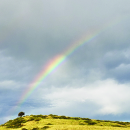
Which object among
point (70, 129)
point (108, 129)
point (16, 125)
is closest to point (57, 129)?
point (70, 129)


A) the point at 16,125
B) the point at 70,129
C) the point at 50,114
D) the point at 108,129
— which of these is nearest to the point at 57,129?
the point at 70,129

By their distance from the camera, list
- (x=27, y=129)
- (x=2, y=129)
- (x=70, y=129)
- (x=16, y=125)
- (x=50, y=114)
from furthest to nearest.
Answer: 1. (x=50, y=114)
2. (x=16, y=125)
3. (x=2, y=129)
4. (x=27, y=129)
5. (x=70, y=129)

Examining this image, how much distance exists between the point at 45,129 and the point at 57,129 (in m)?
2.43

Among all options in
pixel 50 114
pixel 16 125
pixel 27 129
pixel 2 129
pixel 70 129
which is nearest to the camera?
pixel 70 129

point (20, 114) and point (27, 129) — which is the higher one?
point (20, 114)

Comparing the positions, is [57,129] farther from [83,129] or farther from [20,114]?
[20,114]

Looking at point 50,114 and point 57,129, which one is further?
point 50,114

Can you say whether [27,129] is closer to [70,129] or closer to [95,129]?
[70,129]

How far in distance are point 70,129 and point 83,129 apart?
2316mm

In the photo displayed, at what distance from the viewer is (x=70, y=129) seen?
2447 centimetres

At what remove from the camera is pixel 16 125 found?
105 ft

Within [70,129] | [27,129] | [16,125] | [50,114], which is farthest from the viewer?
[50,114]

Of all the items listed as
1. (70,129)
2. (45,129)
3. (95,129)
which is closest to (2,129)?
(45,129)

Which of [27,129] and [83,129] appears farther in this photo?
[27,129]
